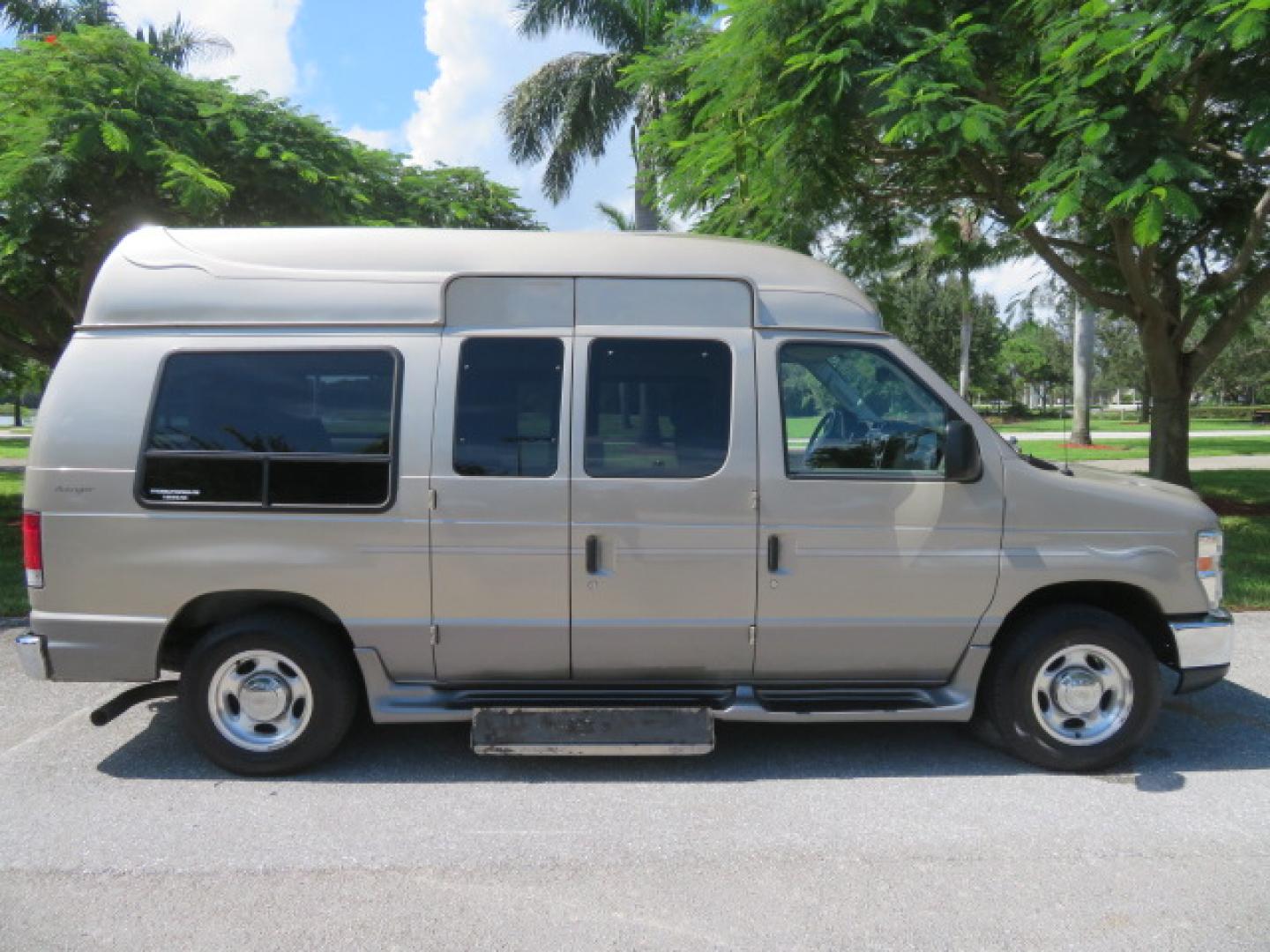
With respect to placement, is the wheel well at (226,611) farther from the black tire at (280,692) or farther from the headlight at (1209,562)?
the headlight at (1209,562)

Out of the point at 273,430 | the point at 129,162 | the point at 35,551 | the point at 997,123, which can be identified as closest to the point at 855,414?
the point at 273,430

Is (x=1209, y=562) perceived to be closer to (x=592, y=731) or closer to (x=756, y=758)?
(x=756, y=758)

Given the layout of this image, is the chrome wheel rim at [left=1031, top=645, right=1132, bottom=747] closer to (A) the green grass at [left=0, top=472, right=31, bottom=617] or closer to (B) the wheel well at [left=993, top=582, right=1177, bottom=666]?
(B) the wheel well at [left=993, top=582, right=1177, bottom=666]

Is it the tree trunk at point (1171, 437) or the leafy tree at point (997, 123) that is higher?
the leafy tree at point (997, 123)

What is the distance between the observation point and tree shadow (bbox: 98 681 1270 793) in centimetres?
454

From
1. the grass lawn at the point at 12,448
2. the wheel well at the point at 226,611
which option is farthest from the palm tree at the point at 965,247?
the grass lawn at the point at 12,448

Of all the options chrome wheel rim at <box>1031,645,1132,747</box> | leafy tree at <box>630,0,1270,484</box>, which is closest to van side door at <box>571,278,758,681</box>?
chrome wheel rim at <box>1031,645,1132,747</box>

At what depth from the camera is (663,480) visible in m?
4.39

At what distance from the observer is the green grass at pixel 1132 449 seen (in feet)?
72.2

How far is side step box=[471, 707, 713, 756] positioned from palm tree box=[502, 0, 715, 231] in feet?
65.5

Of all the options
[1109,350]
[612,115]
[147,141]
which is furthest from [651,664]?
[1109,350]

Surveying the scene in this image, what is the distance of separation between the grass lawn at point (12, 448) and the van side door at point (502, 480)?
24768 millimetres

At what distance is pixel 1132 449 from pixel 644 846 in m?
24.8

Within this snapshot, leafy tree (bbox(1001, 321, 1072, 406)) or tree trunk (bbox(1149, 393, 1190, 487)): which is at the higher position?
leafy tree (bbox(1001, 321, 1072, 406))
